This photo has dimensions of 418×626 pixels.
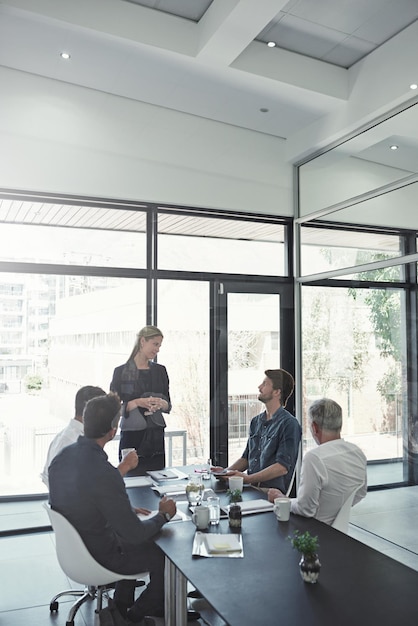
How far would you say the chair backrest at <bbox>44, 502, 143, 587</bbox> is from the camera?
2367 millimetres

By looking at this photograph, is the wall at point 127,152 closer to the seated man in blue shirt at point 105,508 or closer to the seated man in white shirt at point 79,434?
the seated man in white shirt at point 79,434

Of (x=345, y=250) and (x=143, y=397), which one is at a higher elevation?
(x=345, y=250)

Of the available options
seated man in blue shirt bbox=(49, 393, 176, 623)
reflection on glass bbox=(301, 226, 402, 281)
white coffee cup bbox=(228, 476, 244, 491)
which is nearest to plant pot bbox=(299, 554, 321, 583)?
seated man in blue shirt bbox=(49, 393, 176, 623)

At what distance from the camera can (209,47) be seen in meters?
4.12

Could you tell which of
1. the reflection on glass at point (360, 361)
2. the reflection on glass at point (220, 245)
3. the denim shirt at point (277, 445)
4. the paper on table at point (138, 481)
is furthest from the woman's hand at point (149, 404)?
Result: the reflection on glass at point (360, 361)

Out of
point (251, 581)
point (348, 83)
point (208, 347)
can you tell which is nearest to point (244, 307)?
point (208, 347)

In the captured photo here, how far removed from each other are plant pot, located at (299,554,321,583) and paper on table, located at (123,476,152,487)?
4.92 ft

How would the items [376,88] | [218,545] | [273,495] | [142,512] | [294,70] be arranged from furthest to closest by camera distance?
[294,70], [376,88], [273,495], [142,512], [218,545]

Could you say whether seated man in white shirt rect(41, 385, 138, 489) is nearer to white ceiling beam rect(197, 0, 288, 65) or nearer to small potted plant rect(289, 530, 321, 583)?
small potted plant rect(289, 530, 321, 583)

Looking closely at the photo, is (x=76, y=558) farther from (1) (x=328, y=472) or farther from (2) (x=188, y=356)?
(2) (x=188, y=356)

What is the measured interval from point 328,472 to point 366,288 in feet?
8.78

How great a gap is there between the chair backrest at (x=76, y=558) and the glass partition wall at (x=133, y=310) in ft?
7.84

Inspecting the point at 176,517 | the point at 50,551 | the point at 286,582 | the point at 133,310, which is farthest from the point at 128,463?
the point at 133,310

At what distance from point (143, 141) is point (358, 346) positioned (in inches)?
106
